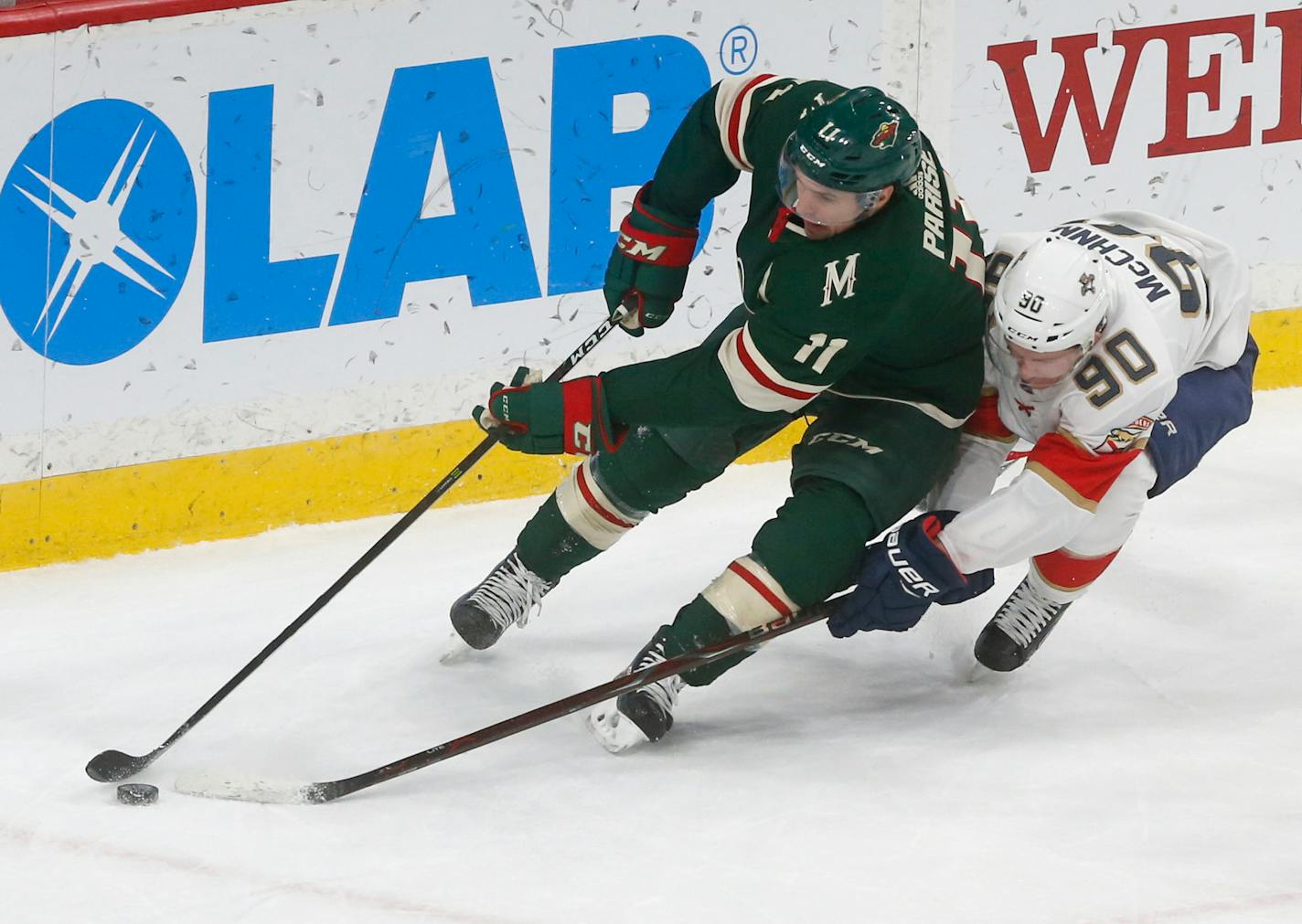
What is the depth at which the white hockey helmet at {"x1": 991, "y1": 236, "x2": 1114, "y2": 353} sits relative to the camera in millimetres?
2854

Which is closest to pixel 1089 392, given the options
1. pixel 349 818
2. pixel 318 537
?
pixel 349 818

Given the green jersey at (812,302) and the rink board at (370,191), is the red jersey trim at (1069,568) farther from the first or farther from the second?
the rink board at (370,191)

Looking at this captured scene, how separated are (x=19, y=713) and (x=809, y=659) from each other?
5.02ft

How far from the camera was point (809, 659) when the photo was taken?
11.9ft

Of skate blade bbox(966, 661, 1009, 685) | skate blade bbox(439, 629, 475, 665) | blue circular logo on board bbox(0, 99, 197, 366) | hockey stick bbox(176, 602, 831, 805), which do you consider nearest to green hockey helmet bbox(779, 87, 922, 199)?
hockey stick bbox(176, 602, 831, 805)

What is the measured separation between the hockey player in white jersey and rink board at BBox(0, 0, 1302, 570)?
96cm

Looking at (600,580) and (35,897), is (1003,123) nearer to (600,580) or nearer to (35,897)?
(600,580)

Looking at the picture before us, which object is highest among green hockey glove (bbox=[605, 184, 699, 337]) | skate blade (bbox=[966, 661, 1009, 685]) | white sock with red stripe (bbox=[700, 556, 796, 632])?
green hockey glove (bbox=[605, 184, 699, 337])

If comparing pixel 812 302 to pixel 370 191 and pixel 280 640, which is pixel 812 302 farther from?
pixel 370 191

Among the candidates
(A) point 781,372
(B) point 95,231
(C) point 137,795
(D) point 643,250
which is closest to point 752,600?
(A) point 781,372

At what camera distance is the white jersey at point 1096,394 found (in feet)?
9.58

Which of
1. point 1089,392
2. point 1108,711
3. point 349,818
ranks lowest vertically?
point 1108,711

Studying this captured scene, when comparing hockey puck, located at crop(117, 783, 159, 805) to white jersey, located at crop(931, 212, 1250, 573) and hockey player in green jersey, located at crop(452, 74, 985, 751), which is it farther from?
white jersey, located at crop(931, 212, 1250, 573)

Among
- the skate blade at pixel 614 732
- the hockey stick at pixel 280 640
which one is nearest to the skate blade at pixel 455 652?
the hockey stick at pixel 280 640
